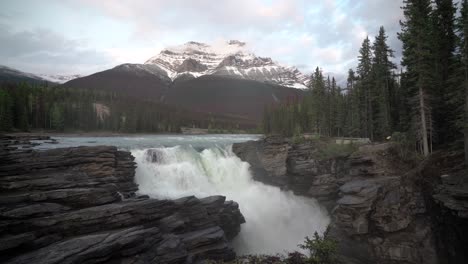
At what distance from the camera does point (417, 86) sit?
24875mm

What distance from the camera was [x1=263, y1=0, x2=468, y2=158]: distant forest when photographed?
74.5 feet

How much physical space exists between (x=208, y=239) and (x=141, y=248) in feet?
16.6

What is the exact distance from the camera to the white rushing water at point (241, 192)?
25016mm

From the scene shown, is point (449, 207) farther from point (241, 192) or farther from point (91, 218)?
point (91, 218)

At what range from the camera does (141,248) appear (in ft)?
45.7

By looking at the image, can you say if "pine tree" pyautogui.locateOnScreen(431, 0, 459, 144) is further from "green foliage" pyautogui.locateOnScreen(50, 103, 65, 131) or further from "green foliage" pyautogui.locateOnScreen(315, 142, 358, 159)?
"green foliage" pyautogui.locateOnScreen(50, 103, 65, 131)

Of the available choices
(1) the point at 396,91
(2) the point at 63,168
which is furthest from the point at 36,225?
(1) the point at 396,91

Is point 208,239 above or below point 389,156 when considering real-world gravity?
below

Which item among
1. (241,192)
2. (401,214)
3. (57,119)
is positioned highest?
(57,119)

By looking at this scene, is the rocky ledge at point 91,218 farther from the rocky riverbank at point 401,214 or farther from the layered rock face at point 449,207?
the layered rock face at point 449,207

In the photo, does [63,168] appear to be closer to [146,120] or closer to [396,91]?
[396,91]

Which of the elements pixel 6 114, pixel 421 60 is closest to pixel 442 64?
pixel 421 60

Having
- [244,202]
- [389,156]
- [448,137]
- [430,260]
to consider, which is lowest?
[430,260]

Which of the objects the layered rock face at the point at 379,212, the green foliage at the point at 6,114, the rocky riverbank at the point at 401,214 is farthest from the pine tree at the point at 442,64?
the green foliage at the point at 6,114
